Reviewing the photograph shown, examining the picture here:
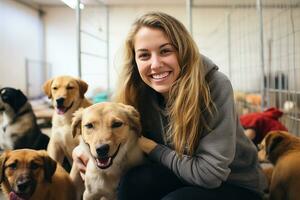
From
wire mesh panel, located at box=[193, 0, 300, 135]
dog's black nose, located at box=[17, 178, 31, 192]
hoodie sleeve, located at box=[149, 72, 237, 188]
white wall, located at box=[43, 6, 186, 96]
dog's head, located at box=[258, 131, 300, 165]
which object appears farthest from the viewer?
white wall, located at box=[43, 6, 186, 96]

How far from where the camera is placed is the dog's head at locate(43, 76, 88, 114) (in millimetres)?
1988

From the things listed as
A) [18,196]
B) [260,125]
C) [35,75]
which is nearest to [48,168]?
[18,196]

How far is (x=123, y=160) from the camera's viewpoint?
4.46ft

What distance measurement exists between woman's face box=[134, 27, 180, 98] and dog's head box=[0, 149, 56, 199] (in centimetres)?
65

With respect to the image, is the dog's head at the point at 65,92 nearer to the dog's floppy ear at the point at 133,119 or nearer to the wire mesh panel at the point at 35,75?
the dog's floppy ear at the point at 133,119

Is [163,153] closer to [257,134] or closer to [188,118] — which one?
[188,118]

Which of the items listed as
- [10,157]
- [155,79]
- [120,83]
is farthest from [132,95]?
[10,157]

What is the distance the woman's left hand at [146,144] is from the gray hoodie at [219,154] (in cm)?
2

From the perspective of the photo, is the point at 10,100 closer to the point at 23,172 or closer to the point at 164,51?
the point at 23,172

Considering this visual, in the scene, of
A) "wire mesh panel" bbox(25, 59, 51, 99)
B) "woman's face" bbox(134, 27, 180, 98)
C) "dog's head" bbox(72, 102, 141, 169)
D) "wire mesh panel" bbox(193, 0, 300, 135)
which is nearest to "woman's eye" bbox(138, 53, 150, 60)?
"woman's face" bbox(134, 27, 180, 98)

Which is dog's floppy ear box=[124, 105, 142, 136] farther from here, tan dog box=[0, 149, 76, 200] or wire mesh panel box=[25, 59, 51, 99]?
wire mesh panel box=[25, 59, 51, 99]

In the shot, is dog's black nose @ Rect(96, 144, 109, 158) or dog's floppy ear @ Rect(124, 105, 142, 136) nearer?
dog's black nose @ Rect(96, 144, 109, 158)

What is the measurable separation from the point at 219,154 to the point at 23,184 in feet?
2.81

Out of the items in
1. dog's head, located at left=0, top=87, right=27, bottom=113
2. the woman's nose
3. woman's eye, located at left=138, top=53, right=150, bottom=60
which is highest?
woman's eye, located at left=138, top=53, right=150, bottom=60
